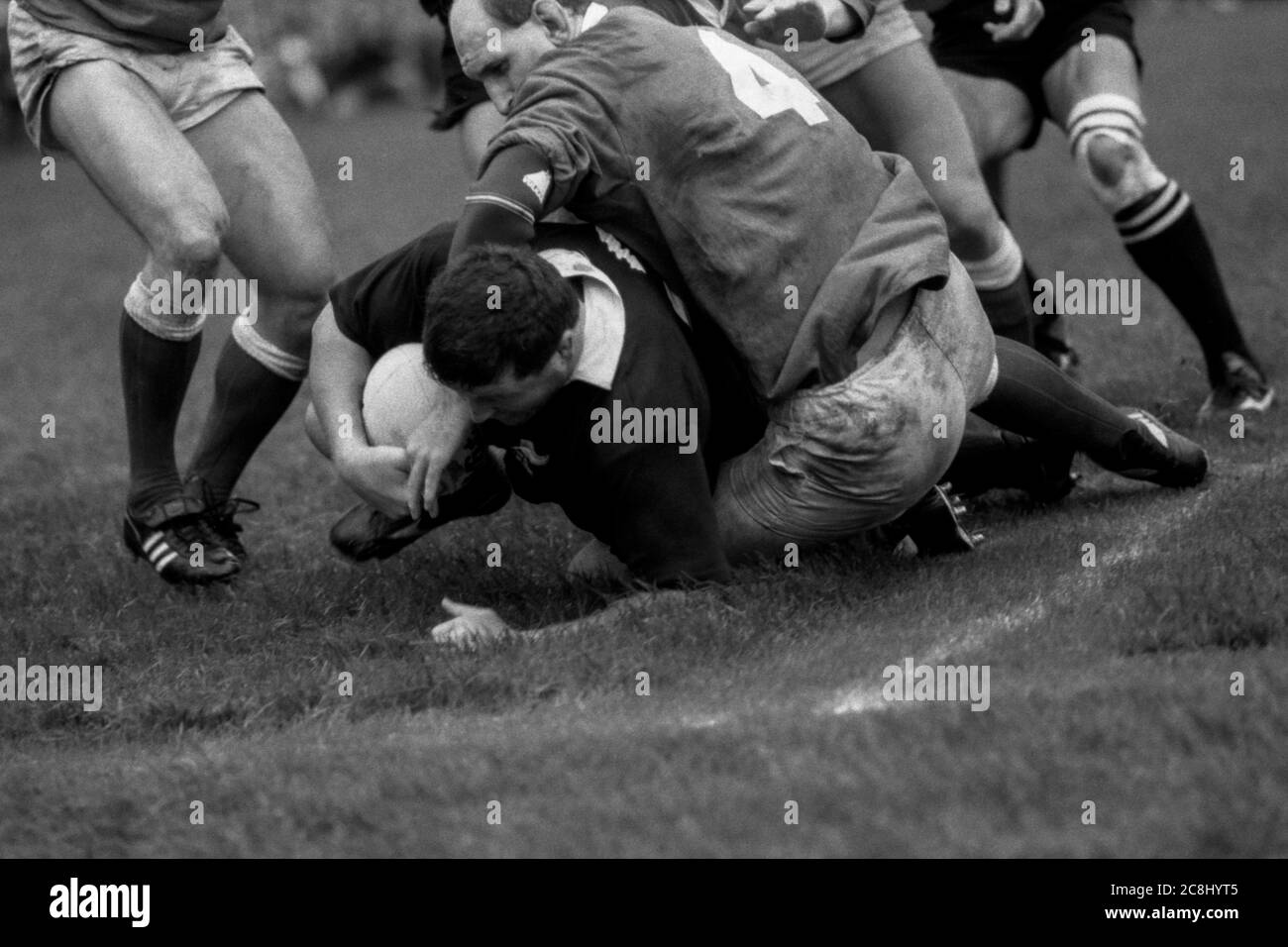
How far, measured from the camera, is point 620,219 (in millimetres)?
4254

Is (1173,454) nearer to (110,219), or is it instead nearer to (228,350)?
(228,350)

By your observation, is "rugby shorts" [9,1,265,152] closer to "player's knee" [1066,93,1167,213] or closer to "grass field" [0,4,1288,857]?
Answer: "grass field" [0,4,1288,857]

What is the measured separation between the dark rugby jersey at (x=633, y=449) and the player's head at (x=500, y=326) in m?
0.13

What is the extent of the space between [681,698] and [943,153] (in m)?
2.27

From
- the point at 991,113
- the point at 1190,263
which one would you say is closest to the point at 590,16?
the point at 991,113

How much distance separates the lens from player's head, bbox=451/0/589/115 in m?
4.29

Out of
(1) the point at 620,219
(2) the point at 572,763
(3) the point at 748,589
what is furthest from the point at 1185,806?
(1) the point at 620,219

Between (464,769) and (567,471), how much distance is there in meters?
0.95

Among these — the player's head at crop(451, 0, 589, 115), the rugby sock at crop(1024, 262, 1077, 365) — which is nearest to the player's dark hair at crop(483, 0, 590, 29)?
the player's head at crop(451, 0, 589, 115)

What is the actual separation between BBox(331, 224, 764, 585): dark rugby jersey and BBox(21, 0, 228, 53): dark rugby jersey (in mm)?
1041

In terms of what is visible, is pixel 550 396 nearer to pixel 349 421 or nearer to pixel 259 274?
pixel 349 421

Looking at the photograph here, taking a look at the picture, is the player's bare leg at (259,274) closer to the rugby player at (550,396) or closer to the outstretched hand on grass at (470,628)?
the rugby player at (550,396)

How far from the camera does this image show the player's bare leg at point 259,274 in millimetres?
4871

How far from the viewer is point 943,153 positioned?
17.3 ft
